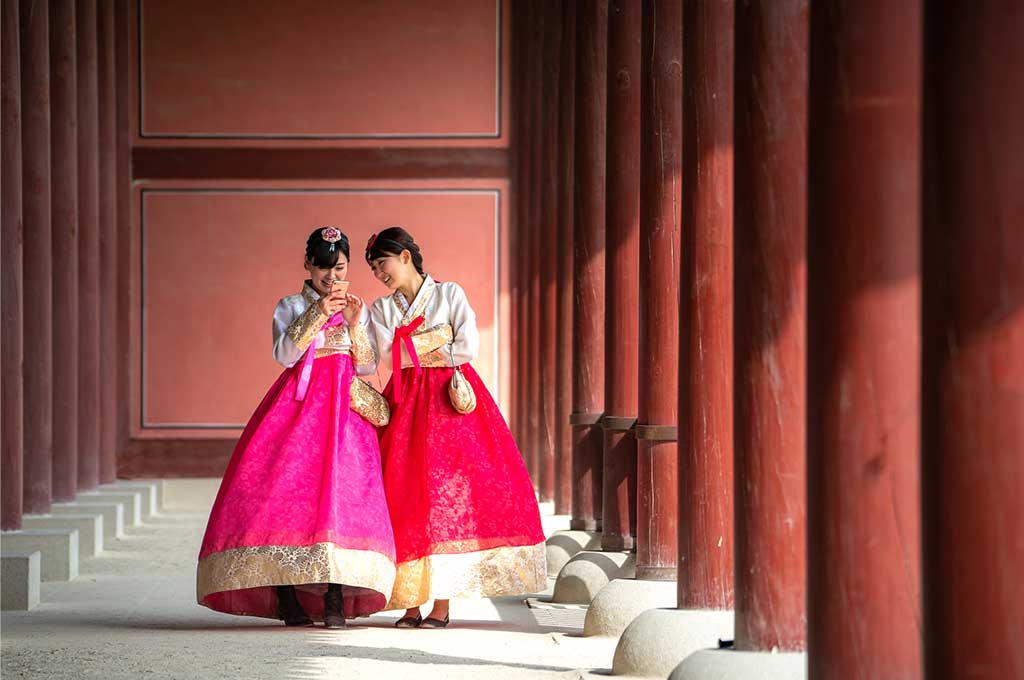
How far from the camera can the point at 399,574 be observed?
19.0ft

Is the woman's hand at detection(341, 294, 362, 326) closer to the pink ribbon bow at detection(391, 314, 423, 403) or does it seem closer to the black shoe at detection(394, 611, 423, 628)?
the pink ribbon bow at detection(391, 314, 423, 403)

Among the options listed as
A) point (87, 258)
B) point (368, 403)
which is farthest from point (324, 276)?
point (87, 258)

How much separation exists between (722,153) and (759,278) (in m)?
1.09

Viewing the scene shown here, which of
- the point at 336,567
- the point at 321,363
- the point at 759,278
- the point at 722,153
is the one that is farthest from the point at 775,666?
the point at 321,363

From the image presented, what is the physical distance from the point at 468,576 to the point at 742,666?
7.19ft

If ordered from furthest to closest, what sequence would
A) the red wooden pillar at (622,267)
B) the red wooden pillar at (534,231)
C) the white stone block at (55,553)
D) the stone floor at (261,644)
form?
1. the red wooden pillar at (534,231)
2. the white stone block at (55,553)
3. the red wooden pillar at (622,267)
4. the stone floor at (261,644)

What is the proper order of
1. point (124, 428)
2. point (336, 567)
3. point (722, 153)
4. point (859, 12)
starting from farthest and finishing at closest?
1. point (124, 428)
2. point (336, 567)
3. point (722, 153)
4. point (859, 12)

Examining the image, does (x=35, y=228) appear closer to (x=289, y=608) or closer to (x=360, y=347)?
(x=360, y=347)

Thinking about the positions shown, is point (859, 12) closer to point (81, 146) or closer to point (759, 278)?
point (759, 278)

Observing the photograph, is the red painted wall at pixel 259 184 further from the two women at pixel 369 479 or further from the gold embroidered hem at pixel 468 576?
the gold embroidered hem at pixel 468 576

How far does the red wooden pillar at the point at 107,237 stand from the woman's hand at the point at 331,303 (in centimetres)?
683

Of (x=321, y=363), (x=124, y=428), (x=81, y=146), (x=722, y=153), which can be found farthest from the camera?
(x=124, y=428)

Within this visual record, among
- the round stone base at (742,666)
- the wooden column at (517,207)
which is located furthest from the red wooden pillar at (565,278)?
the round stone base at (742,666)

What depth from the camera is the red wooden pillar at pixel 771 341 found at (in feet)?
12.4
